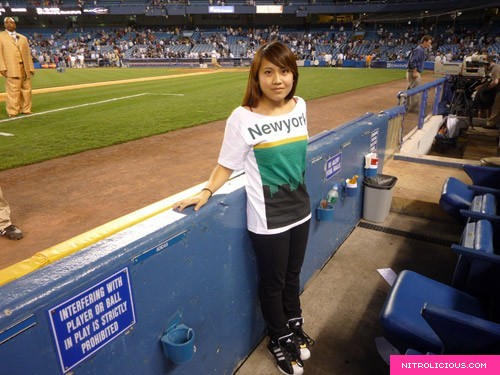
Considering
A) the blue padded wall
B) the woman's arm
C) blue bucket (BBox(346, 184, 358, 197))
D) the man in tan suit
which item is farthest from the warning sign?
the man in tan suit

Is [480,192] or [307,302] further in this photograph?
[480,192]

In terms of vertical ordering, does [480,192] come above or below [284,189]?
below

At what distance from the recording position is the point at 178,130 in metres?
8.25

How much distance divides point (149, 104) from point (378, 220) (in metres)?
9.15

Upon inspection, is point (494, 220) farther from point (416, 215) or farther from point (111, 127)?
point (111, 127)

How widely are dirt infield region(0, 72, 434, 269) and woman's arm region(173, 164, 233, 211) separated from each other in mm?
2364

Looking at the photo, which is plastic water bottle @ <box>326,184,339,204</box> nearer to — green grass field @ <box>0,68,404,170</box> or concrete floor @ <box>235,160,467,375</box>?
concrete floor @ <box>235,160,467,375</box>

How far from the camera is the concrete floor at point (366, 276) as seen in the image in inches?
96.0

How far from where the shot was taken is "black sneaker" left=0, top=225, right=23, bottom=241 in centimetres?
360

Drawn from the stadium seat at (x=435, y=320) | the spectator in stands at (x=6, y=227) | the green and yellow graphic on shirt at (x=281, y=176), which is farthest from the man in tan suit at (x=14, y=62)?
the stadium seat at (x=435, y=320)

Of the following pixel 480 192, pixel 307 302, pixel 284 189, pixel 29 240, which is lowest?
pixel 307 302

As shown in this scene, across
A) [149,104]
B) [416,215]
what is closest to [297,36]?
[149,104]

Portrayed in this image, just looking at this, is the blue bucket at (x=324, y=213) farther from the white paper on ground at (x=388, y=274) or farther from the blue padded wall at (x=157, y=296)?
the white paper on ground at (x=388, y=274)

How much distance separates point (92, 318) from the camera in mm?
1265
